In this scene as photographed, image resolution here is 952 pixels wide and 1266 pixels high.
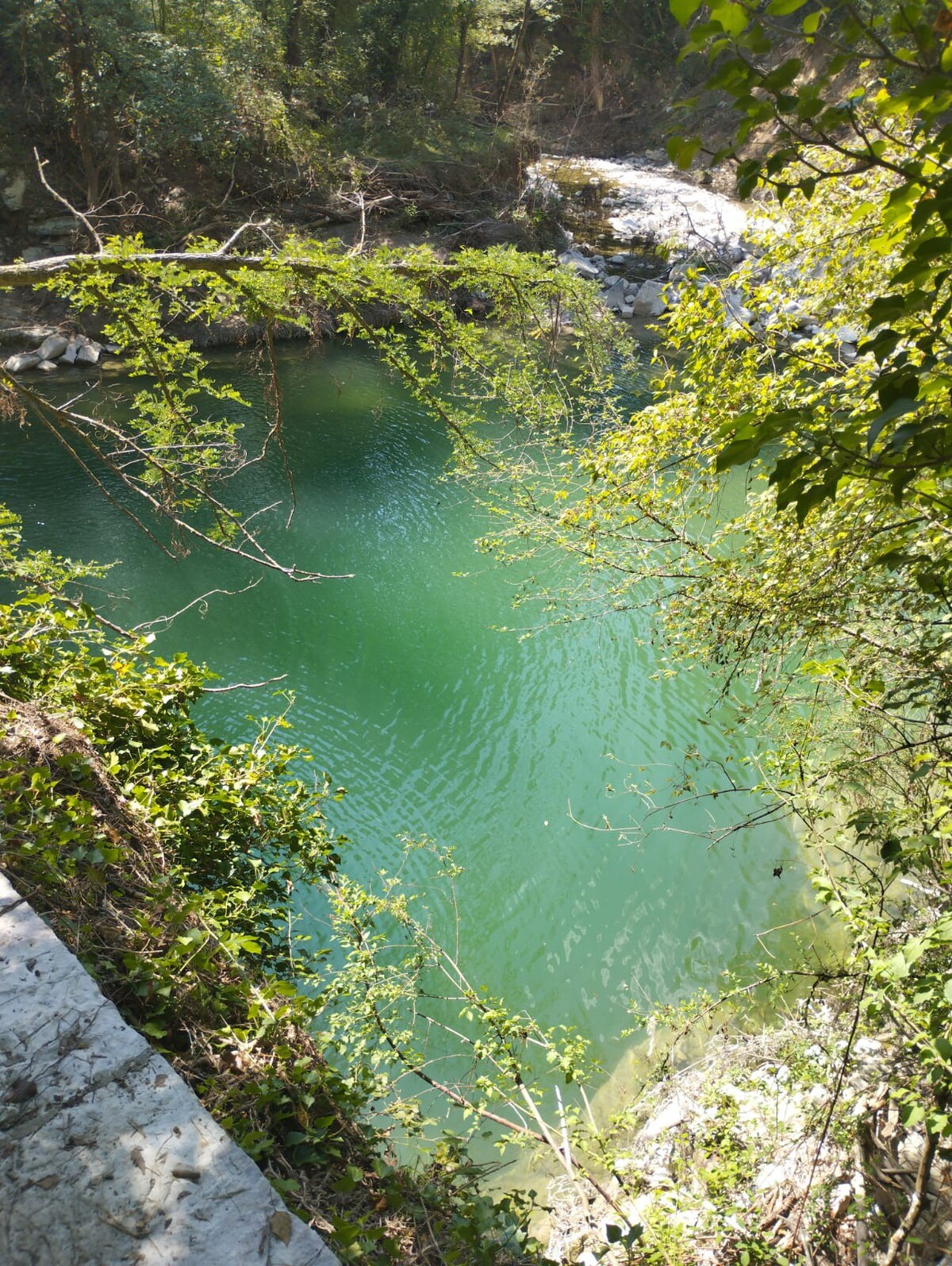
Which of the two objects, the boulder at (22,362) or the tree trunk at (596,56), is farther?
the tree trunk at (596,56)

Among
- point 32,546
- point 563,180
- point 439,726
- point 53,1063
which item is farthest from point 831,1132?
point 563,180

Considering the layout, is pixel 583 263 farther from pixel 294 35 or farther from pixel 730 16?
pixel 730 16

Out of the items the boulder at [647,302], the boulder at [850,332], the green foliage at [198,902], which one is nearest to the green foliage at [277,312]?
the green foliage at [198,902]

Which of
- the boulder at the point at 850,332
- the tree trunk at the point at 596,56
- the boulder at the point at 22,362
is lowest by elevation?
the boulder at the point at 22,362

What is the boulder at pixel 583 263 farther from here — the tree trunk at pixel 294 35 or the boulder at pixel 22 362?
the boulder at pixel 22 362

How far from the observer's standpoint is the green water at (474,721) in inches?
202

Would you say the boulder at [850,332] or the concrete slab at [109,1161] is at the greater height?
the boulder at [850,332]

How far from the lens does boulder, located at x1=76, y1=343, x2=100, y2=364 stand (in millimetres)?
12141

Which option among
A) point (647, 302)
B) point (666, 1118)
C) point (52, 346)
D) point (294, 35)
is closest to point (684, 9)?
point (666, 1118)

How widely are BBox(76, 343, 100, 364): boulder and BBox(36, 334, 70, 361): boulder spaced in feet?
0.71

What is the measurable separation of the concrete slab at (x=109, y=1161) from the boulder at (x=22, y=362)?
1228 centimetres

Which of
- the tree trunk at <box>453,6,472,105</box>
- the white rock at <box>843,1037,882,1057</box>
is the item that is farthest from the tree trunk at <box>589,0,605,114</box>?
the white rock at <box>843,1037,882,1057</box>

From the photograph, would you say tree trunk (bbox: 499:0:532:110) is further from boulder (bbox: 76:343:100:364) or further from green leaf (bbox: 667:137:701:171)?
green leaf (bbox: 667:137:701:171)

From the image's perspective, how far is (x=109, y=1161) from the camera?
1.52m
